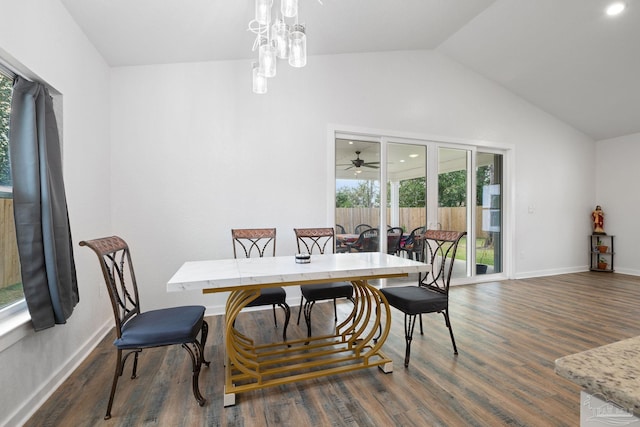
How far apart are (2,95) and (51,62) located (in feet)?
1.49

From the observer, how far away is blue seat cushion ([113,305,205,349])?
1.65 meters

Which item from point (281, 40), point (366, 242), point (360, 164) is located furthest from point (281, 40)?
point (366, 242)

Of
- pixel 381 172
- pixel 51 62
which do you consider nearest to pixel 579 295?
pixel 381 172

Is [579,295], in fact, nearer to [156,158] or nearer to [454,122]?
[454,122]

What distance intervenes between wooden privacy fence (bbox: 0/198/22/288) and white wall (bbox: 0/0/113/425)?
337mm

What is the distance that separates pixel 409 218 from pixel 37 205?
3.89 m

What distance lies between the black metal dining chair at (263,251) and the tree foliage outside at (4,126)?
1578mm

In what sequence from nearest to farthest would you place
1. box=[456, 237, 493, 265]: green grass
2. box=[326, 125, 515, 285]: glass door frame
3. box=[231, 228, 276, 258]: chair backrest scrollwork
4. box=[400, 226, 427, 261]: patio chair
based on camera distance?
box=[231, 228, 276, 258]: chair backrest scrollwork
box=[326, 125, 515, 285]: glass door frame
box=[400, 226, 427, 261]: patio chair
box=[456, 237, 493, 265]: green grass

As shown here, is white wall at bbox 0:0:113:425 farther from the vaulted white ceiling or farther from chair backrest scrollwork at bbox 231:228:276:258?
chair backrest scrollwork at bbox 231:228:276:258

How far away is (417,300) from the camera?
2.20 metres

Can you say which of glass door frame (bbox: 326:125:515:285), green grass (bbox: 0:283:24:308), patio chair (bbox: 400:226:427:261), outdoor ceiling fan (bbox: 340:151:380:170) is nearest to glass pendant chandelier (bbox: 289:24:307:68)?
glass door frame (bbox: 326:125:515:285)

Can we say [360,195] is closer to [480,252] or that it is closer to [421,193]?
[421,193]

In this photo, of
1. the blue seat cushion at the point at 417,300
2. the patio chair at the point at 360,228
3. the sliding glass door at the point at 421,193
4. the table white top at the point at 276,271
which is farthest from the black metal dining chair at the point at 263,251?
the patio chair at the point at 360,228

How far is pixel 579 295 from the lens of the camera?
13.1 ft
